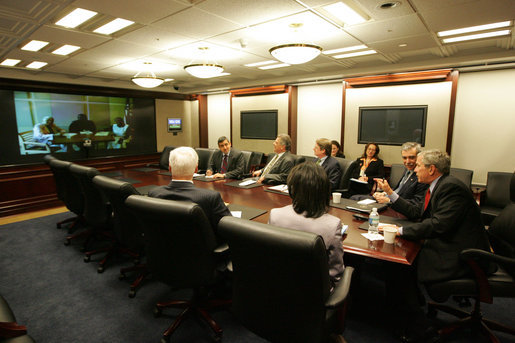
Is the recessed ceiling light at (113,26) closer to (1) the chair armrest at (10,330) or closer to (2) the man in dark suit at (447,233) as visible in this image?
(1) the chair armrest at (10,330)

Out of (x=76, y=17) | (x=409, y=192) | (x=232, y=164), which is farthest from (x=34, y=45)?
(x=409, y=192)

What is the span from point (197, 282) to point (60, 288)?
6.07 feet

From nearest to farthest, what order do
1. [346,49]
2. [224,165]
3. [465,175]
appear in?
[465,175]
[346,49]
[224,165]

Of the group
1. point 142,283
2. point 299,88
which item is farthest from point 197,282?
point 299,88

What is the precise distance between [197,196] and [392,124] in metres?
4.49

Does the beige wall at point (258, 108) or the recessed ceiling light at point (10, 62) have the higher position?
the recessed ceiling light at point (10, 62)

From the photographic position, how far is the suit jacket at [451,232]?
179 cm

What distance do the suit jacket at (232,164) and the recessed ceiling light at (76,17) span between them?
2.51m

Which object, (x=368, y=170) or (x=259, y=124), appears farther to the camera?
(x=259, y=124)

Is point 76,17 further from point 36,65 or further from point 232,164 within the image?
point 36,65

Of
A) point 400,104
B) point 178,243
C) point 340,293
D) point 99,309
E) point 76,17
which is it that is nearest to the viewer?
point 340,293

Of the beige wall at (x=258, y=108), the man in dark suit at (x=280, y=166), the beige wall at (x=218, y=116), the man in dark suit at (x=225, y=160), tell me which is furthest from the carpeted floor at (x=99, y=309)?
the beige wall at (x=218, y=116)

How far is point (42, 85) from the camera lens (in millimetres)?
5883

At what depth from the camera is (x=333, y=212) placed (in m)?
2.44
